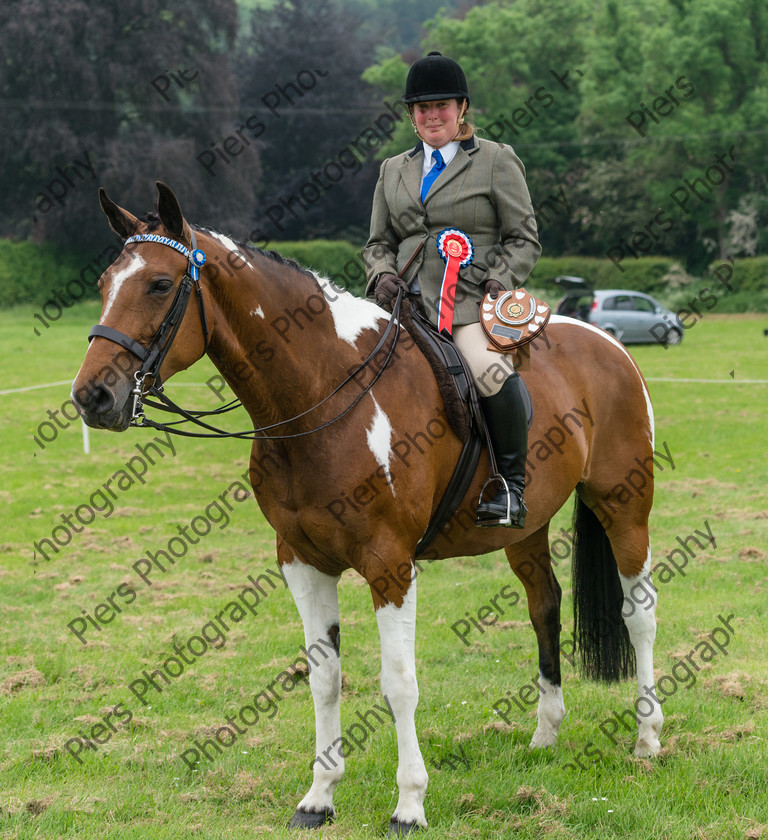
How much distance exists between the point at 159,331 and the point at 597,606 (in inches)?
121

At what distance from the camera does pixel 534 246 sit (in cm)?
438

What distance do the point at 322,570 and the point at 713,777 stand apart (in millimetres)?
2137

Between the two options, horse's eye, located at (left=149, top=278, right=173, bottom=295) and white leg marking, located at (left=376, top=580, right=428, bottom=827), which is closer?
horse's eye, located at (left=149, top=278, right=173, bottom=295)

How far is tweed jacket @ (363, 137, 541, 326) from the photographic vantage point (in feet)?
14.0

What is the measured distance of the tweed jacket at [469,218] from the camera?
14.0 ft

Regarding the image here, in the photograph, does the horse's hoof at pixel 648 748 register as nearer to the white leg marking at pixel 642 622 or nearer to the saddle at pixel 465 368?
the white leg marking at pixel 642 622

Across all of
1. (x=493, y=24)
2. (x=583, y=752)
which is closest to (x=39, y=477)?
(x=583, y=752)

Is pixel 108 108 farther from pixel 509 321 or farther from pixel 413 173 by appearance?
pixel 509 321

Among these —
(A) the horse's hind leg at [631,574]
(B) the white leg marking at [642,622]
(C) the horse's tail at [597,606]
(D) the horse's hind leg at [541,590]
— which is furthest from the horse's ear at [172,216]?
(B) the white leg marking at [642,622]

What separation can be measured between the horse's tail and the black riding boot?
1.16 metres

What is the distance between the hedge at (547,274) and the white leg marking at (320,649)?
3045 centimetres

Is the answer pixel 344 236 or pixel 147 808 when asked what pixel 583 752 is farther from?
pixel 344 236

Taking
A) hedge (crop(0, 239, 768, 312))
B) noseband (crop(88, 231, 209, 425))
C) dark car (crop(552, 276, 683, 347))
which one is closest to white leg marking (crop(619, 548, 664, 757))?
noseband (crop(88, 231, 209, 425))

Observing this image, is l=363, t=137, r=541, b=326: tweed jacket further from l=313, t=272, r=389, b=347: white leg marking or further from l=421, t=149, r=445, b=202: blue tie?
l=313, t=272, r=389, b=347: white leg marking
